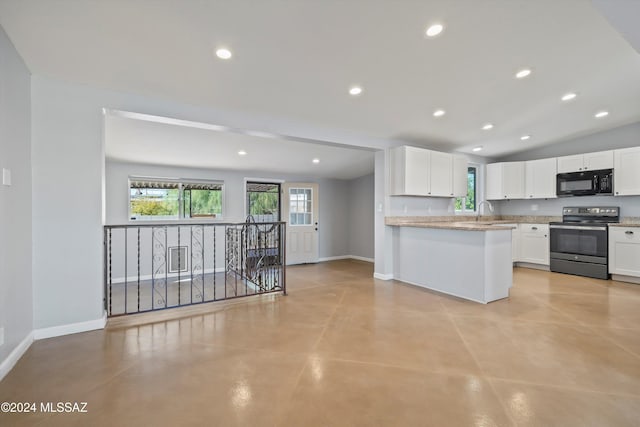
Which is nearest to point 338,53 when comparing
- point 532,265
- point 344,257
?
point 344,257

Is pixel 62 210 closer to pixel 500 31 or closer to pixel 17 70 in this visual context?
pixel 17 70

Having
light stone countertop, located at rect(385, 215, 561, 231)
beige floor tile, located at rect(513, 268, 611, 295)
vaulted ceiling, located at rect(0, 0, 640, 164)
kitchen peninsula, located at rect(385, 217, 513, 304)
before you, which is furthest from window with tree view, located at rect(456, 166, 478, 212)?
vaulted ceiling, located at rect(0, 0, 640, 164)

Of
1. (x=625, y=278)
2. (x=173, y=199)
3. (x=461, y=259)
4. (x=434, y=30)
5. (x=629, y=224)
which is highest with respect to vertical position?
(x=434, y=30)

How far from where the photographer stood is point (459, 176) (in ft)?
18.6

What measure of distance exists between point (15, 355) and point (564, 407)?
395cm

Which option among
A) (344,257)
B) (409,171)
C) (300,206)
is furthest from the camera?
(344,257)

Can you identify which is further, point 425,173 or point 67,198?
point 425,173

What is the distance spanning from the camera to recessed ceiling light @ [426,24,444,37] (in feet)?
8.07

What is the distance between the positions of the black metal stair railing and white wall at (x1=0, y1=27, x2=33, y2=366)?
1.47m

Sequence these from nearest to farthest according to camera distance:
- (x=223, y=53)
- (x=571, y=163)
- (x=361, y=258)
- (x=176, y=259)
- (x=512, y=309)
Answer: (x=223, y=53)
(x=512, y=309)
(x=571, y=163)
(x=176, y=259)
(x=361, y=258)

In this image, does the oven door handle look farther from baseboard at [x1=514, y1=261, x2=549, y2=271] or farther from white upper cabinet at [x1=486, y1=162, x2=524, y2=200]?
white upper cabinet at [x1=486, y1=162, x2=524, y2=200]

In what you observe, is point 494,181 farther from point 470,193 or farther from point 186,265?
point 186,265

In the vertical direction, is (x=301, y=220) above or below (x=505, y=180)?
below

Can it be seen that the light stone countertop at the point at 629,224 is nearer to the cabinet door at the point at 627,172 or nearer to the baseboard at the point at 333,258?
the cabinet door at the point at 627,172
